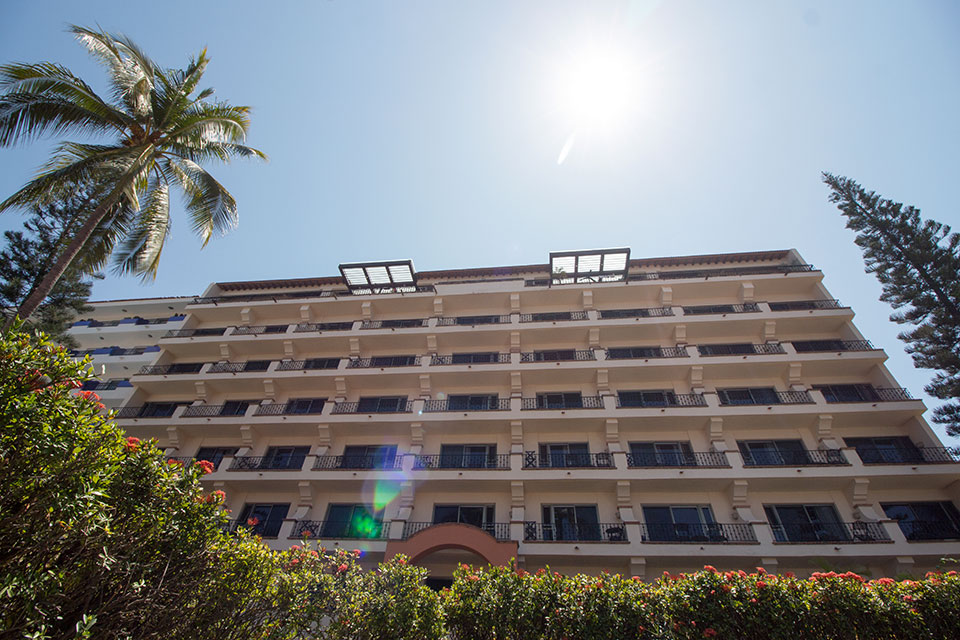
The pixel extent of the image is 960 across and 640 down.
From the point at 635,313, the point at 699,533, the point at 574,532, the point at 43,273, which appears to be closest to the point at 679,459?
the point at 699,533

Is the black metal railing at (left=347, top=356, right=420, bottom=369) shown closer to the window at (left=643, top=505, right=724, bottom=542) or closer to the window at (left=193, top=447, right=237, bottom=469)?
the window at (left=193, top=447, right=237, bottom=469)

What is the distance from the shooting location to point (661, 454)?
18.9 metres

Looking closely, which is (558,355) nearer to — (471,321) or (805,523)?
(471,321)

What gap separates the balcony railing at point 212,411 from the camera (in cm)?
2170

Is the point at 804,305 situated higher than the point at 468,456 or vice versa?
the point at 804,305

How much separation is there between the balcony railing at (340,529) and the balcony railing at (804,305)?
857 inches

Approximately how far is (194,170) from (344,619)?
15.3 meters

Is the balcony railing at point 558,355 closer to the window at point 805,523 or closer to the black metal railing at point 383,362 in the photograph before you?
the black metal railing at point 383,362

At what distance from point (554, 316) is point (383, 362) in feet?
32.1

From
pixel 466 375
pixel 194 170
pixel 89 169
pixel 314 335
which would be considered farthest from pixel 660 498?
pixel 89 169

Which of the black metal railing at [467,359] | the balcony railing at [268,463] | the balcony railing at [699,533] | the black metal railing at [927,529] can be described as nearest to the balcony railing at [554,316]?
the black metal railing at [467,359]

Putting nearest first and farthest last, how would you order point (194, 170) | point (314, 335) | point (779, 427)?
point (194, 170) < point (779, 427) < point (314, 335)

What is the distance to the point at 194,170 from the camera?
15727 mm

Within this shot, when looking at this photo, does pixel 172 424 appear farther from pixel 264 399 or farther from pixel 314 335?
pixel 314 335
